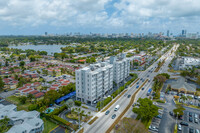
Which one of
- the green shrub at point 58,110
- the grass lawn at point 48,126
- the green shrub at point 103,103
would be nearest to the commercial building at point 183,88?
the green shrub at point 103,103

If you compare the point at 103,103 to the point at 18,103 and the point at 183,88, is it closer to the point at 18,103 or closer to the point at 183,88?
the point at 18,103

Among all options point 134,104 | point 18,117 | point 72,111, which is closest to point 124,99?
point 134,104

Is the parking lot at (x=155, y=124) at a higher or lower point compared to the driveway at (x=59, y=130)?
higher

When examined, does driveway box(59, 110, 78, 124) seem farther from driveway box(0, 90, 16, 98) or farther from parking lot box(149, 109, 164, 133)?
driveway box(0, 90, 16, 98)

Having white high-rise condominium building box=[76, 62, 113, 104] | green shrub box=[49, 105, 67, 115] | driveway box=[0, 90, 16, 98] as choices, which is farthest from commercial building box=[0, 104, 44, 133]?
driveway box=[0, 90, 16, 98]

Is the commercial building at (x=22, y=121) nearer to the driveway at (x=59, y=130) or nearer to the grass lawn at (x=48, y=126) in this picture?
the grass lawn at (x=48, y=126)

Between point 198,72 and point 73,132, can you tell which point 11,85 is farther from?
point 198,72
